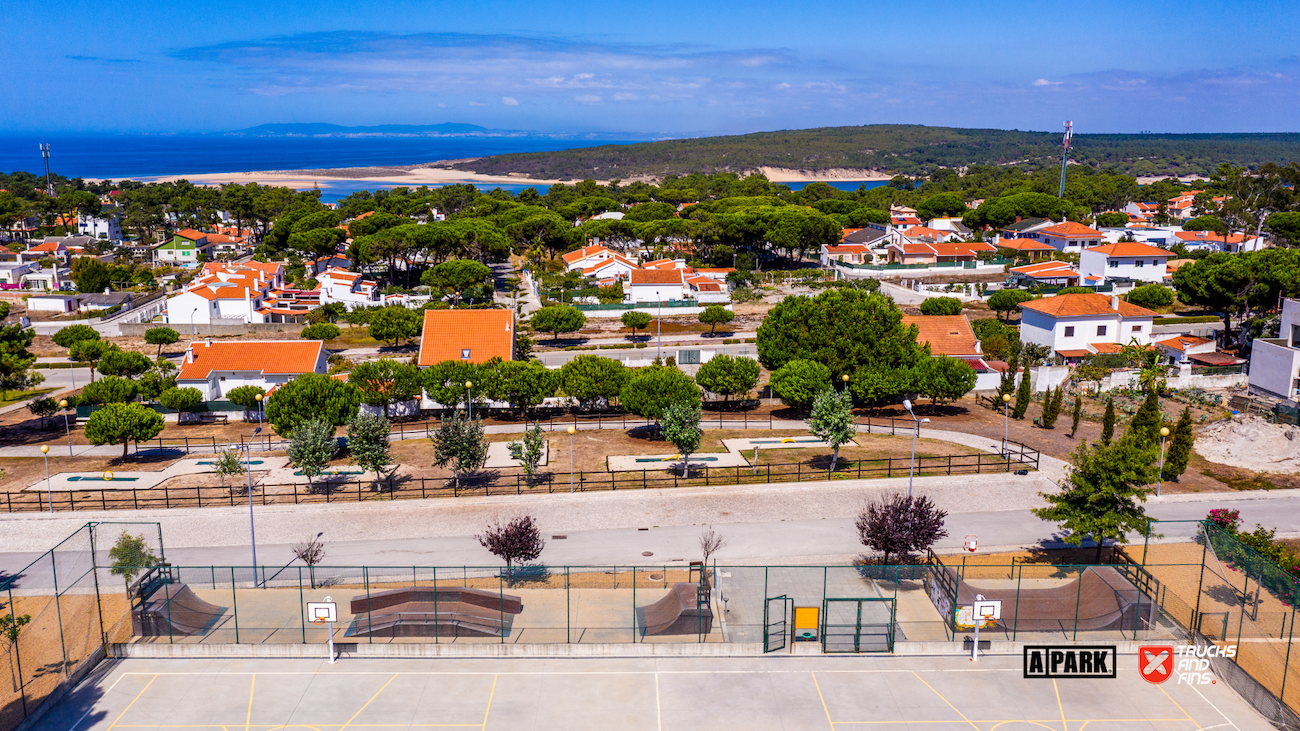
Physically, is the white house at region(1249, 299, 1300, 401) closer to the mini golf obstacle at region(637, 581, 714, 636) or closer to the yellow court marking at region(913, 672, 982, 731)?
the yellow court marking at region(913, 672, 982, 731)

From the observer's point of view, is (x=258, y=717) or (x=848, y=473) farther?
(x=848, y=473)

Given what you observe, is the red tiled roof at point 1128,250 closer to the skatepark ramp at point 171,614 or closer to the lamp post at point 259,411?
the lamp post at point 259,411

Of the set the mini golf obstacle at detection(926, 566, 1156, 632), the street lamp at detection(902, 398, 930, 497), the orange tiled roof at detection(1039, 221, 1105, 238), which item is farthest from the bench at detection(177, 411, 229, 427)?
the orange tiled roof at detection(1039, 221, 1105, 238)

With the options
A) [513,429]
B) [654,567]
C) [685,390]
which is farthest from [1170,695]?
[513,429]

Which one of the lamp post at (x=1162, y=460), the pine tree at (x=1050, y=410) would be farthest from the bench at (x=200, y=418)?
the lamp post at (x=1162, y=460)

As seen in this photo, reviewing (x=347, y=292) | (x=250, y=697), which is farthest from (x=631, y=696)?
(x=347, y=292)

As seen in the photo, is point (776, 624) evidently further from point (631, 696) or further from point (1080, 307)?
point (1080, 307)

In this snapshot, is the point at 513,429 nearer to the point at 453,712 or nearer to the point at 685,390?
the point at 685,390
